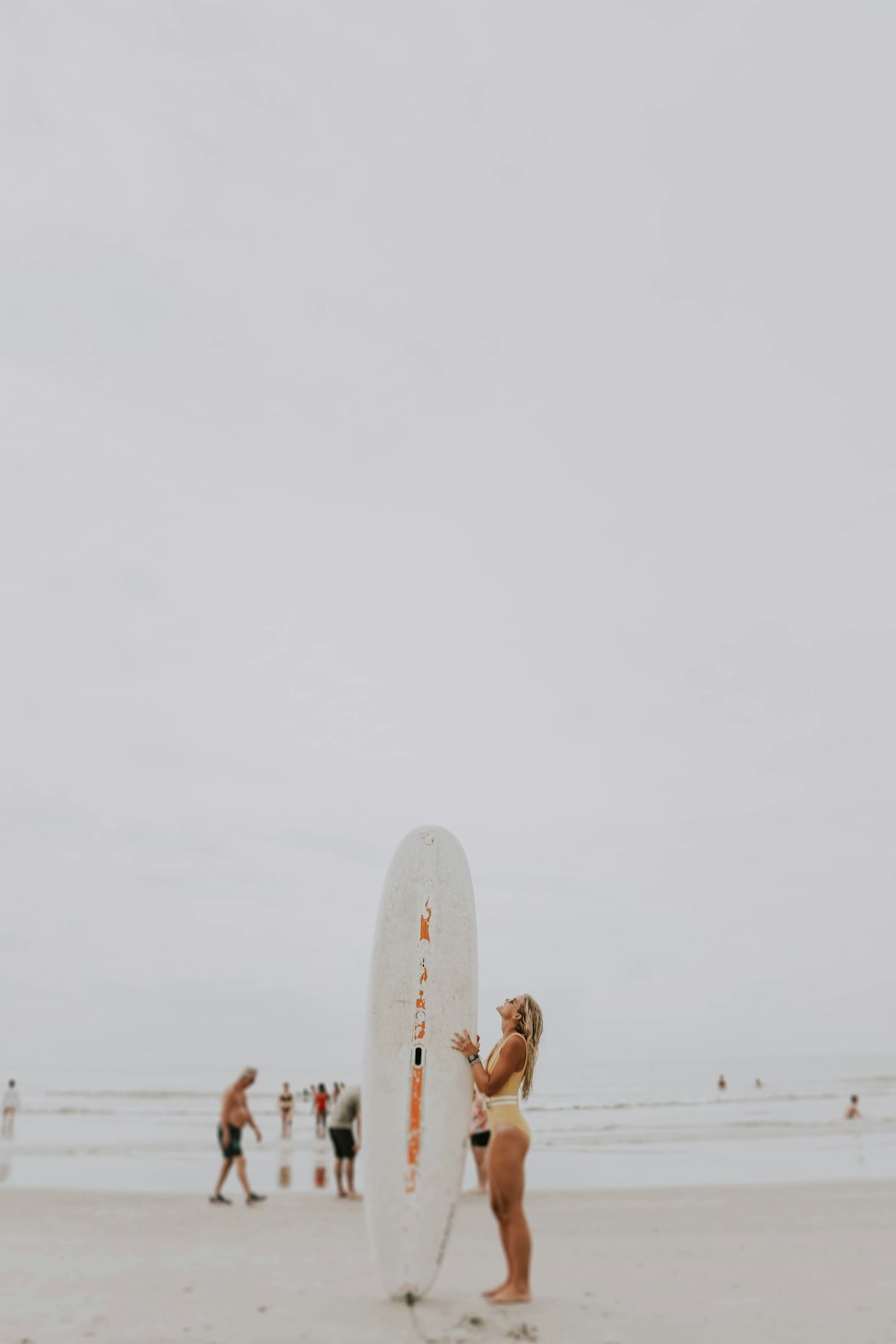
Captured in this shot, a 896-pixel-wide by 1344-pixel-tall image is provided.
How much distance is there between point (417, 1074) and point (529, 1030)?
0.86m

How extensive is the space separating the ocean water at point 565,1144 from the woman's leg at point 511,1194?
939 millimetres

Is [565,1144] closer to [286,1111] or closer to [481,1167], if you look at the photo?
[286,1111]

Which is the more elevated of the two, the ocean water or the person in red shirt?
the person in red shirt

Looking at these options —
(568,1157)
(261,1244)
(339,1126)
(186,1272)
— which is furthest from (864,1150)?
(186,1272)

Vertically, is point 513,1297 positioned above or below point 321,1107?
above

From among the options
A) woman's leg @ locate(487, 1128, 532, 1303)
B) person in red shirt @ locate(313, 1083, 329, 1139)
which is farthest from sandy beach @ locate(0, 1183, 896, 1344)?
person in red shirt @ locate(313, 1083, 329, 1139)

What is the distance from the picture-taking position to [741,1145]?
1864 centimetres

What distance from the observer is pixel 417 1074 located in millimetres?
5625

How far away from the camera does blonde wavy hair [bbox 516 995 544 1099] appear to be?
5145 mm

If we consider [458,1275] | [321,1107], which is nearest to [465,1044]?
[458,1275]

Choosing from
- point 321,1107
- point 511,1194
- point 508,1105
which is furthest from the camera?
point 321,1107

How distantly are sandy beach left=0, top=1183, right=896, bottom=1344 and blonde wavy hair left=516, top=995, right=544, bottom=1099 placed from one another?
1.12 metres

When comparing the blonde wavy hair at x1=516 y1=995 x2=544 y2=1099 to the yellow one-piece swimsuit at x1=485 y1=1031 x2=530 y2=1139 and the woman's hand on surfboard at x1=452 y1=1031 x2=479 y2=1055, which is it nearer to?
the yellow one-piece swimsuit at x1=485 y1=1031 x2=530 y2=1139

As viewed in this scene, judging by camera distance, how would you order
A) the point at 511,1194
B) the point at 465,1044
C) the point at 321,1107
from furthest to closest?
the point at 321,1107
the point at 465,1044
the point at 511,1194
